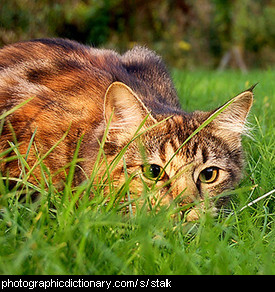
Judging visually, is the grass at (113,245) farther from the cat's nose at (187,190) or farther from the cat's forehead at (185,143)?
the cat's forehead at (185,143)

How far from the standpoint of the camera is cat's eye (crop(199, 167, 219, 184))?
203cm

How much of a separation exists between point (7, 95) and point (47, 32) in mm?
4534

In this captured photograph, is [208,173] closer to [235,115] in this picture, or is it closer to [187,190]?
[187,190]

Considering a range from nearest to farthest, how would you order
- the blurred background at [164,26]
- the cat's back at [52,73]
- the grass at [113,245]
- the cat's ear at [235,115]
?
the grass at [113,245]
the cat's ear at [235,115]
the cat's back at [52,73]
the blurred background at [164,26]

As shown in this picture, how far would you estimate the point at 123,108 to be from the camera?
2025 mm

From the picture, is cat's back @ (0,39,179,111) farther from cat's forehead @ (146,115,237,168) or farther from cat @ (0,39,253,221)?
cat's forehead @ (146,115,237,168)

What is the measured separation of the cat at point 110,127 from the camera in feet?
6.32

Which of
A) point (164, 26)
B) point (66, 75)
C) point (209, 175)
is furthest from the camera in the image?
point (164, 26)

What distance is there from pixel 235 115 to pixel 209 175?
38 centimetres

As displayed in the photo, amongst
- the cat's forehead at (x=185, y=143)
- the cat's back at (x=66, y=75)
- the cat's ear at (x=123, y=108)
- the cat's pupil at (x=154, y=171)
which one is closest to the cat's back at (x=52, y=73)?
the cat's back at (x=66, y=75)

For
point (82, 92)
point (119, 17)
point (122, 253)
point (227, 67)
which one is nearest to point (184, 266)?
point (122, 253)

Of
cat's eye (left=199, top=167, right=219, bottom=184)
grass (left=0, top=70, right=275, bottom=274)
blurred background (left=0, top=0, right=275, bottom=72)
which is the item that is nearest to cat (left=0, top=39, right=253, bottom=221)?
cat's eye (left=199, top=167, right=219, bottom=184)

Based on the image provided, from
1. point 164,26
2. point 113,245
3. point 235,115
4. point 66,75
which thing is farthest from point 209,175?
point 164,26

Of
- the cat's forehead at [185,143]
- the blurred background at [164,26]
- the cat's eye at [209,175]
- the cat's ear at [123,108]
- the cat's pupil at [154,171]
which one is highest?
the cat's ear at [123,108]
